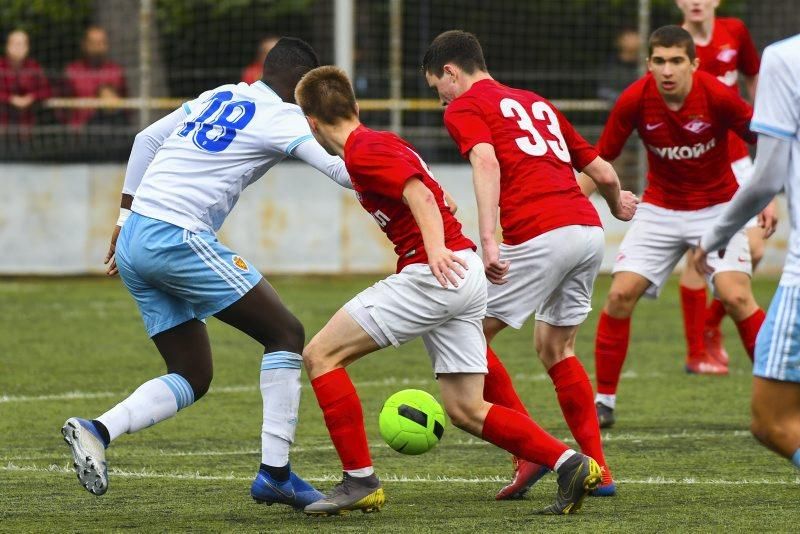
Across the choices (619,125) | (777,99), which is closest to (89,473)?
(777,99)

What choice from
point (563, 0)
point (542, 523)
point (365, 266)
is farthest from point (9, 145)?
point (542, 523)

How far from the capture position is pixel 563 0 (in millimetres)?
18156

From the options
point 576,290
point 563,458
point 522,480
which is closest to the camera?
point 563,458

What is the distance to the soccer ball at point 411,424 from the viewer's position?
608 cm

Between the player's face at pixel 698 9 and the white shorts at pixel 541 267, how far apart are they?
12.4 feet

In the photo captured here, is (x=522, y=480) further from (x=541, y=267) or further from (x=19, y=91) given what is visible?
(x=19, y=91)

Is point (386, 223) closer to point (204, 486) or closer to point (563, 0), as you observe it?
point (204, 486)

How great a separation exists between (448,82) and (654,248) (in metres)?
2.54

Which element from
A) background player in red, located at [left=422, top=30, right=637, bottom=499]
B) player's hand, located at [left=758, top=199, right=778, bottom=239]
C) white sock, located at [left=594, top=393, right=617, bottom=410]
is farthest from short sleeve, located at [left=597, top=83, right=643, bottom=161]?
background player in red, located at [left=422, top=30, right=637, bottom=499]


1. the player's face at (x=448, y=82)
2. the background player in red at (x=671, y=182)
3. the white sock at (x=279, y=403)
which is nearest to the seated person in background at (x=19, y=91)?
the background player in red at (x=671, y=182)

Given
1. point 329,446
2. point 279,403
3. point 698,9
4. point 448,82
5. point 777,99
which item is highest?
point 777,99

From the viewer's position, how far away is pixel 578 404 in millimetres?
6621

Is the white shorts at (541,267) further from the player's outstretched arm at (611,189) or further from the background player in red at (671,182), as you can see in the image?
the background player in red at (671,182)

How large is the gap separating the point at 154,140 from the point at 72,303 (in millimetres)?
8096
